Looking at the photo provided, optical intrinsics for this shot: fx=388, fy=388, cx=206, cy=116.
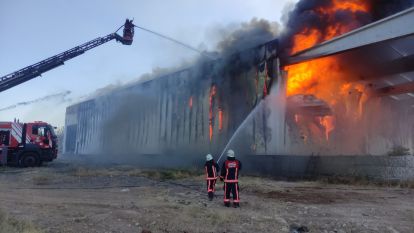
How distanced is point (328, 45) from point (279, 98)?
9.15 ft

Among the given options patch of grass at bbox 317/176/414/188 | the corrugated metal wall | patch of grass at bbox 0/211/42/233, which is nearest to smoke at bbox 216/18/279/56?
the corrugated metal wall

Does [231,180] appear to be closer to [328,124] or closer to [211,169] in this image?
[211,169]

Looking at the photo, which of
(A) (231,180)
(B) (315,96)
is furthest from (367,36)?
(A) (231,180)

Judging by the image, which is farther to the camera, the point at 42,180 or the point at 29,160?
the point at 29,160

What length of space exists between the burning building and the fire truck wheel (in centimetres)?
718

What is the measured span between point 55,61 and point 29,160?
5594 mm

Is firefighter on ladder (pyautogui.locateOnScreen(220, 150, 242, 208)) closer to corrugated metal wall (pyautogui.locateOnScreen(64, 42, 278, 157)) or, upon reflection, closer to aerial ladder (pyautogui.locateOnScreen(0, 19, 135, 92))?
corrugated metal wall (pyautogui.locateOnScreen(64, 42, 278, 157))

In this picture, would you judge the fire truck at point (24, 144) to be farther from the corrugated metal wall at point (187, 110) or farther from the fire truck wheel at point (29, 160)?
the corrugated metal wall at point (187, 110)

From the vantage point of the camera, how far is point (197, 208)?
7.75 meters

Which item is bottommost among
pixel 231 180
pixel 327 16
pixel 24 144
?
pixel 231 180

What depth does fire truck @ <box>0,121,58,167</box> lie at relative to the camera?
1994 centimetres

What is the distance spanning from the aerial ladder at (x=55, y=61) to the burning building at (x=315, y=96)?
169 inches

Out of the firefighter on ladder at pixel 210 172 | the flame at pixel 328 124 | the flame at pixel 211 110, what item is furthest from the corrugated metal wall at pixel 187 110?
the firefighter on ladder at pixel 210 172

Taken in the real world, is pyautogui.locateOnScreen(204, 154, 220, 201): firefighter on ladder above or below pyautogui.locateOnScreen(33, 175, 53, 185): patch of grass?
above
